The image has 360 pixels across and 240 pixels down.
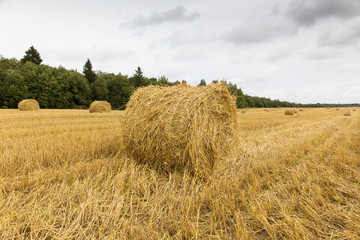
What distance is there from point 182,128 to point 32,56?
231 feet

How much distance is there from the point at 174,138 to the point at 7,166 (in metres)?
2.84

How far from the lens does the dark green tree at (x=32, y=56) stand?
5416 centimetres

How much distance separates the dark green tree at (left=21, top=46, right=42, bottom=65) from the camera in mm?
54156

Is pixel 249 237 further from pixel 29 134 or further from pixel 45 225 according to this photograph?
pixel 29 134

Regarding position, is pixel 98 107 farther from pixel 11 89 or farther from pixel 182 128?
pixel 11 89

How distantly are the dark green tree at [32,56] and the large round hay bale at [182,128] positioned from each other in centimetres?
6800

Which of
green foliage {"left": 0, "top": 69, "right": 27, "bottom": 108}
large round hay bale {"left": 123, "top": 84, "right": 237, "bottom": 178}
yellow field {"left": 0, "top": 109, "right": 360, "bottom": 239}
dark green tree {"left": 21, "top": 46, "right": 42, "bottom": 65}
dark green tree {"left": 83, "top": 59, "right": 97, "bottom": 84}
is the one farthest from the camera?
dark green tree {"left": 83, "top": 59, "right": 97, "bottom": 84}

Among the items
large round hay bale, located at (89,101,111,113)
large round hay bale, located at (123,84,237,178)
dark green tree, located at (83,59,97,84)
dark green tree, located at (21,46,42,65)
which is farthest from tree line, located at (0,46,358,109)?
large round hay bale, located at (123,84,237,178)

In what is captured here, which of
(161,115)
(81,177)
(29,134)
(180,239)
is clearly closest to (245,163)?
(161,115)

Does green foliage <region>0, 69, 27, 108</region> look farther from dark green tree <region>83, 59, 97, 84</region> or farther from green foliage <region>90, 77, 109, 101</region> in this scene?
dark green tree <region>83, 59, 97, 84</region>

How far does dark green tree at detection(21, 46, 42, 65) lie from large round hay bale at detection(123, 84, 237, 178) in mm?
68005

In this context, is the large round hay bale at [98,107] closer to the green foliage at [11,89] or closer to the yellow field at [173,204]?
the yellow field at [173,204]

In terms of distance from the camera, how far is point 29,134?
5812 millimetres

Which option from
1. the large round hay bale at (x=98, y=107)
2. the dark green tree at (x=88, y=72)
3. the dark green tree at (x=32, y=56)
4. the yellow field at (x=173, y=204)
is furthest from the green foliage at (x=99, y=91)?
the yellow field at (x=173, y=204)
